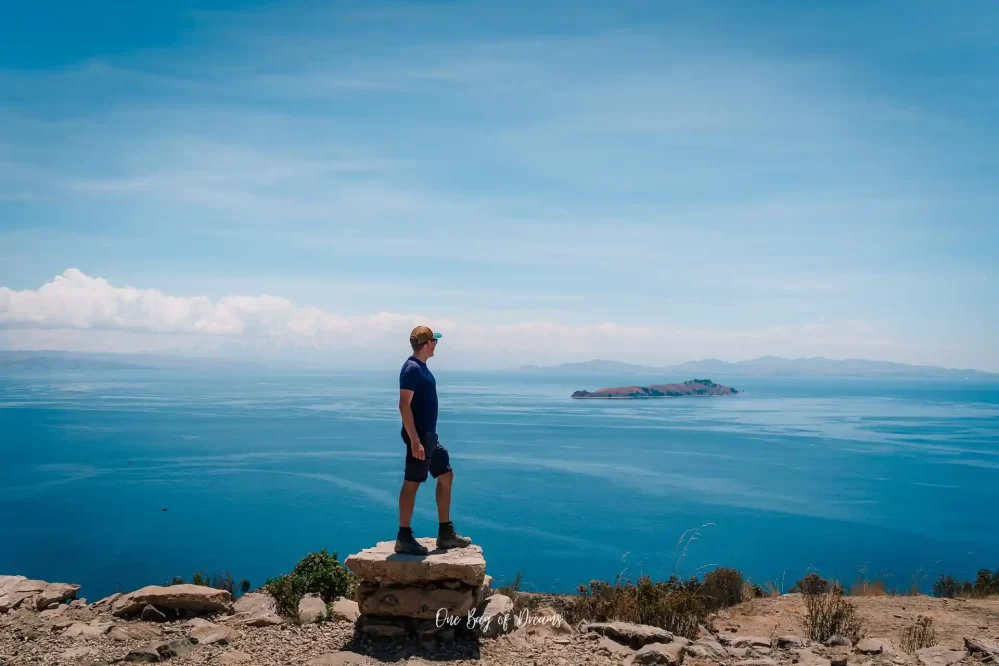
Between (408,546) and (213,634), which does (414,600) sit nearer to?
(408,546)

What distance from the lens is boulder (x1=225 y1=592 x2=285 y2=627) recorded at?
688 cm

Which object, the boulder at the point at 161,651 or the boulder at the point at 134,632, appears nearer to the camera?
the boulder at the point at 161,651

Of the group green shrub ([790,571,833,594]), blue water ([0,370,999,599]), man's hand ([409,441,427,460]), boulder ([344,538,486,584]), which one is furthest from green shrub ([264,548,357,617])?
blue water ([0,370,999,599])

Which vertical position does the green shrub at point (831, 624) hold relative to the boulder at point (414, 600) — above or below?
below

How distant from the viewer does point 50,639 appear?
20.7ft

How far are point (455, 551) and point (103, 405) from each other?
101m

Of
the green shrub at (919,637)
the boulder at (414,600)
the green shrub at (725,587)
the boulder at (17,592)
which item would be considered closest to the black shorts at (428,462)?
the boulder at (414,600)

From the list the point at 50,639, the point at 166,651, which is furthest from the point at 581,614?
the point at 50,639

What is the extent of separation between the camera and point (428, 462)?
6645mm

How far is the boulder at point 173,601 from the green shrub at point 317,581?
760 mm

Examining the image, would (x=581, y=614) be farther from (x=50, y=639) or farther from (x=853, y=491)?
(x=853, y=491)

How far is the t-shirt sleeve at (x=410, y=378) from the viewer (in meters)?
6.50

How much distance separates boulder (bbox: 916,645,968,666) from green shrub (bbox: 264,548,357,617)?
604 cm

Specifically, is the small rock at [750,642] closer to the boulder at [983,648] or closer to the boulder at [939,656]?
the boulder at [939,656]
